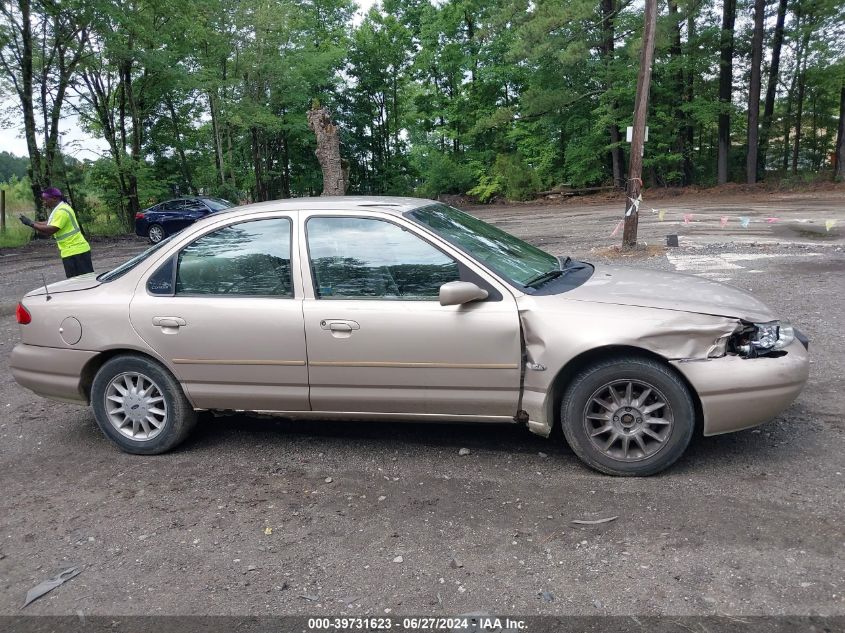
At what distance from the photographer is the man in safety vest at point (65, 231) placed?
7.75 meters

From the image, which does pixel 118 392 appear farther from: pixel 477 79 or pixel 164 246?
pixel 477 79

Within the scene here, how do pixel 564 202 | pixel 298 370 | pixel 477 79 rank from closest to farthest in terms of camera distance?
1. pixel 298 370
2. pixel 564 202
3. pixel 477 79

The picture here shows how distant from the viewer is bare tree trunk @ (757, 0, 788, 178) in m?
32.6

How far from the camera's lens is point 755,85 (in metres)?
29.8

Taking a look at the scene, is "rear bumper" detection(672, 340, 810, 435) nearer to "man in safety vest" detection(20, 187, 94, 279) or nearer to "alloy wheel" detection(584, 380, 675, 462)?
"alloy wheel" detection(584, 380, 675, 462)

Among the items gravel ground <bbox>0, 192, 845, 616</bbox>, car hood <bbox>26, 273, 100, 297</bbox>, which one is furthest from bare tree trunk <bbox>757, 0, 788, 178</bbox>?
car hood <bbox>26, 273, 100, 297</bbox>

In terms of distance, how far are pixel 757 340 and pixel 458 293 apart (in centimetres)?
166

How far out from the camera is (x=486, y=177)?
39.6 m

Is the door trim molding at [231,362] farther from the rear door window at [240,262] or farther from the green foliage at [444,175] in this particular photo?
the green foliage at [444,175]

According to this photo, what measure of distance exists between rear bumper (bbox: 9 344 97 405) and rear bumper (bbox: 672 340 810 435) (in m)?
3.75

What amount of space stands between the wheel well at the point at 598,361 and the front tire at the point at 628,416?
0.03 metres

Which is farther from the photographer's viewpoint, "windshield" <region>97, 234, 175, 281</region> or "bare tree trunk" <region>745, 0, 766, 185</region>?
"bare tree trunk" <region>745, 0, 766, 185</region>

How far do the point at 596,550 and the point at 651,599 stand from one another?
39 cm

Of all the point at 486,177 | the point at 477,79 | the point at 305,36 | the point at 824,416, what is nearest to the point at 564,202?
the point at 486,177
